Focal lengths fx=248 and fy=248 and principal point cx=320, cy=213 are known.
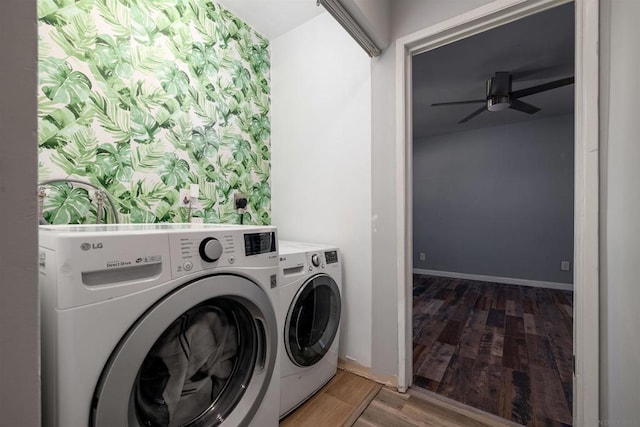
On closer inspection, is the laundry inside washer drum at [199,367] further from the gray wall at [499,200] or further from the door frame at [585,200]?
the gray wall at [499,200]

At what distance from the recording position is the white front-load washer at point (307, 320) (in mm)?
1121

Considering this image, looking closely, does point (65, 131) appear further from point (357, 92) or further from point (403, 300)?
point (403, 300)

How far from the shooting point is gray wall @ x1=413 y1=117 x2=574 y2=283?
3164 millimetres

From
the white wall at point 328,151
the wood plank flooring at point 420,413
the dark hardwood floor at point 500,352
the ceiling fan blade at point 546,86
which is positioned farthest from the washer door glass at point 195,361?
the ceiling fan blade at point 546,86

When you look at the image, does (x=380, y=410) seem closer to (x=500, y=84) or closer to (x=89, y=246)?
(x=89, y=246)

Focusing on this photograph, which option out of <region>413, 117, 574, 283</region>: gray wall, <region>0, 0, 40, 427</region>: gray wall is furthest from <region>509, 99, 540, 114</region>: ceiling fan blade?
<region>0, 0, 40, 427</region>: gray wall

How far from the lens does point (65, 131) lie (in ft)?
3.30

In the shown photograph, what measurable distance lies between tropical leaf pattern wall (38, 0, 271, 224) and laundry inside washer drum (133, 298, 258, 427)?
77 cm

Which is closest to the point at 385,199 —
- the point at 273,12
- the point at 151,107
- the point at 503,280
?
the point at 151,107

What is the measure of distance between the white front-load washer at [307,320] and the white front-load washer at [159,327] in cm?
22

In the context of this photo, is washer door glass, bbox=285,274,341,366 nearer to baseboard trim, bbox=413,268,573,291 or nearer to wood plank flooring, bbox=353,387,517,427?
wood plank flooring, bbox=353,387,517,427

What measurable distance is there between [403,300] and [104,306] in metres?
1.24

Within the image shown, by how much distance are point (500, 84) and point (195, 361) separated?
293 centimetres

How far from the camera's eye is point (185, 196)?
4.61 feet
